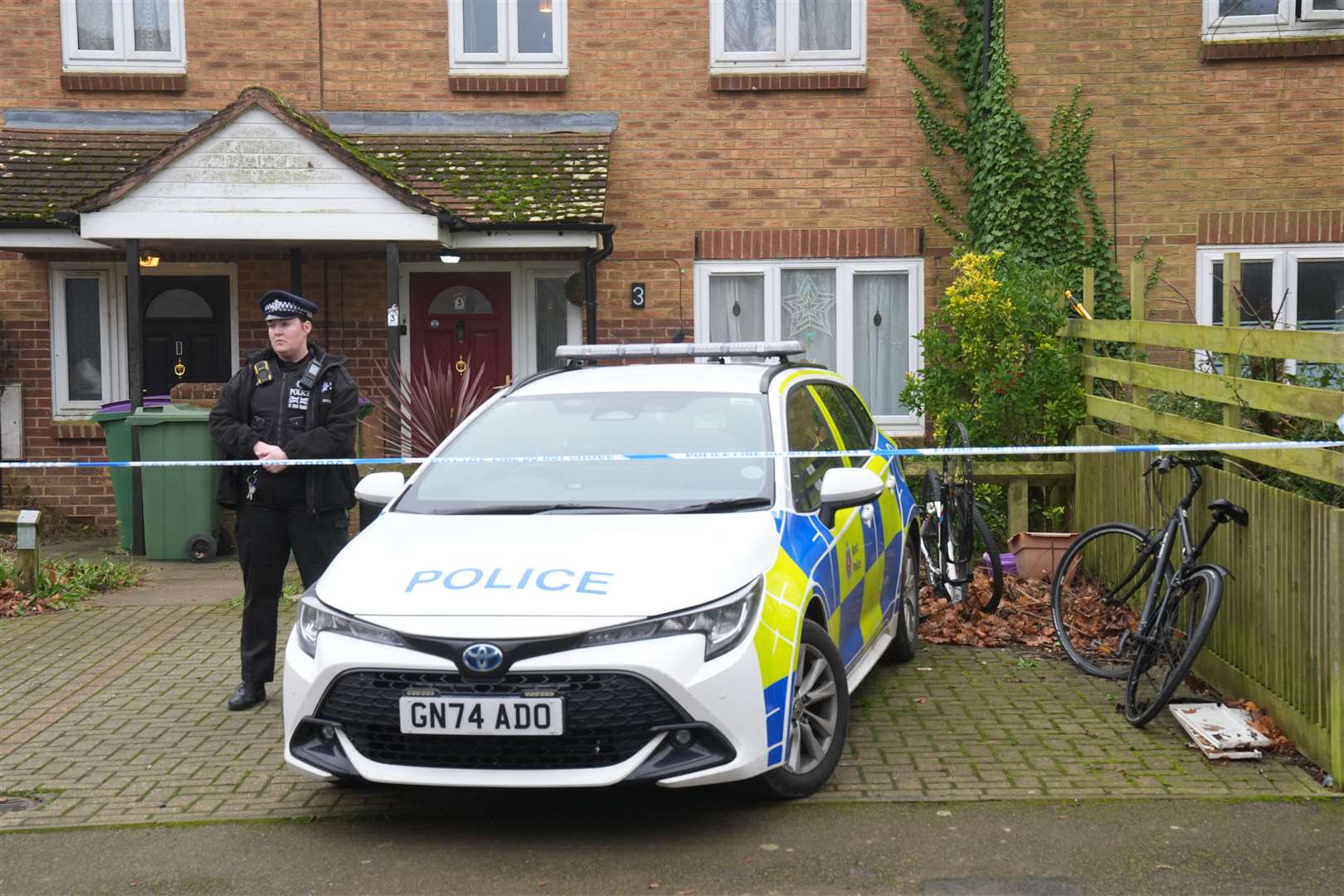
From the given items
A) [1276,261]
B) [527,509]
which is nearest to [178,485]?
[527,509]

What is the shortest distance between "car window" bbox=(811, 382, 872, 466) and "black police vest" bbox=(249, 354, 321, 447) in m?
2.35

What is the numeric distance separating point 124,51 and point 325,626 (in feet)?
32.5

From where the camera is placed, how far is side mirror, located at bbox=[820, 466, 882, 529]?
5.67m

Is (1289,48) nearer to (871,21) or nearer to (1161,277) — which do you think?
(1161,277)

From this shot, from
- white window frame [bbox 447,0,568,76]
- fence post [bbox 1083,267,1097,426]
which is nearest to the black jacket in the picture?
fence post [bbox 1083,267,1097,426]

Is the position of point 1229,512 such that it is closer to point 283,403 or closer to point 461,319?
point 283,403

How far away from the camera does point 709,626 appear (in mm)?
4863

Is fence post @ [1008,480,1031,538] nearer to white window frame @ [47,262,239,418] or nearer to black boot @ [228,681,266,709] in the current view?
black boot @ [228,681,266,709]

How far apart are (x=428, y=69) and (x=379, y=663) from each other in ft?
31.1

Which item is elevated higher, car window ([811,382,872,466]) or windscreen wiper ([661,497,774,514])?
car window ([811,382,872,466])

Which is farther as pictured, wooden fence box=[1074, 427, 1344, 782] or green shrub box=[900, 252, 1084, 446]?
green shrub box=[900, 252, 1084, 446]

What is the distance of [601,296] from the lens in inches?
522

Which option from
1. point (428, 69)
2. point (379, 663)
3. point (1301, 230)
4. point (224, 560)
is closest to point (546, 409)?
point (379, 663)

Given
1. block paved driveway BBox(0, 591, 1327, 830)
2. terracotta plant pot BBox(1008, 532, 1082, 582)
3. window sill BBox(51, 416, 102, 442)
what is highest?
window sill BBox(51, 416, 102, 442)
